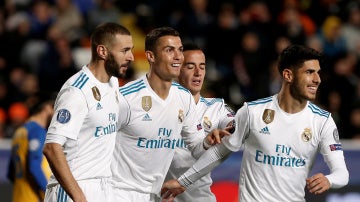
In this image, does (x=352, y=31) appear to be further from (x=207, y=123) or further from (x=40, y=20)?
(x=207, y=123)

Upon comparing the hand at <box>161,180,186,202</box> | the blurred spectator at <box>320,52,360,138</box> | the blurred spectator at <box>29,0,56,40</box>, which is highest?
the blurred spectator at <box>29,0,56,40</box>

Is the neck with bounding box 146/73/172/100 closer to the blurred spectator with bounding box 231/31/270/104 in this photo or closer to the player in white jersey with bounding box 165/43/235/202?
the player in white jersey with bounding box 165/43/235/202

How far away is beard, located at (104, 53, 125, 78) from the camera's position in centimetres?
793

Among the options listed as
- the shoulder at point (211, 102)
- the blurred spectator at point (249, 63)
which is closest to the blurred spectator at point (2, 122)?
the blurred spectator at point (249, 63)

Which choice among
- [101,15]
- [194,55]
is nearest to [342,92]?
[101,15]

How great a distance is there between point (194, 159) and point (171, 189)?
2.30 ft

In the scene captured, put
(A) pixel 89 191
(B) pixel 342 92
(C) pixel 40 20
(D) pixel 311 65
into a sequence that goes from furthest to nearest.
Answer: (C) pixel 40 20, (B) pixel 342 92, (D) pixel 311 65, (A) pixel 89 191

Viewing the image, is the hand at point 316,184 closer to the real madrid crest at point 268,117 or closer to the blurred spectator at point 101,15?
the real madrid crest at point 268,117

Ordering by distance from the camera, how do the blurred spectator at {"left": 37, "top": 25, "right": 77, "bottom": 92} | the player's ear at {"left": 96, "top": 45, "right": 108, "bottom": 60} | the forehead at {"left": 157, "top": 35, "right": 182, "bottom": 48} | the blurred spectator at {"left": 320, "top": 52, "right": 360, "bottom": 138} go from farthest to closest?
the blurred spectator at {"left": 37, "top": 25, "right": 77, "bottom": 92}, the blurred spectator at {"left": 320, "top": 52, "right": 360, "bottom": 138}, the forehead at {"left": 157, "top": 35, "right": 182, "bottom": 48}, the player's ear at {"left": 96, "top": 45, "right": 108, "bottom": 60}

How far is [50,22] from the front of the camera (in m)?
16.5

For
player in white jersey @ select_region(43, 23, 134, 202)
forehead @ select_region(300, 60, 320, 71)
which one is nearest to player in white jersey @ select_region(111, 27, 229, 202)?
player in white jersey @ select_region(43, 23, 134, 202)

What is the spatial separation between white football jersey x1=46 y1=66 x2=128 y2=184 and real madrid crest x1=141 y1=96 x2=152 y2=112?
56 centimetres

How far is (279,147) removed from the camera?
27.2 feet

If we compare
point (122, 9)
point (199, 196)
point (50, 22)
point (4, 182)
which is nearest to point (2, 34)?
point (50, 22)
